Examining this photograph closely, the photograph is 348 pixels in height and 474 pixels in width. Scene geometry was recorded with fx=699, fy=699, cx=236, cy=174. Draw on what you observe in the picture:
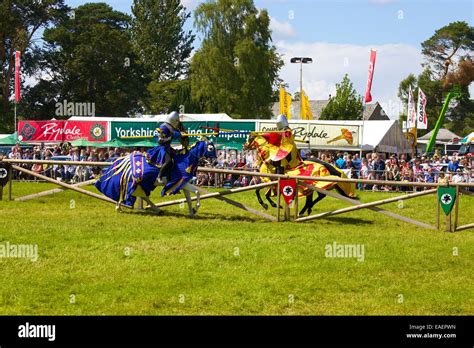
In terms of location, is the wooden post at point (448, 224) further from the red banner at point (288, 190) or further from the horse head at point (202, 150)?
the horse head at point (202, 150)

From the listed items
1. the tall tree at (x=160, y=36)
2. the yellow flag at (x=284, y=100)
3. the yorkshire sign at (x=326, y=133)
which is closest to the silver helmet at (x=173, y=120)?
the yorkshire sign at (x=326, y=133)

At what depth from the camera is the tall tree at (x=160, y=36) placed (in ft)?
276

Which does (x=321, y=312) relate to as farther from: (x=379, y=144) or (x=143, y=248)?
(x=379, y=144)

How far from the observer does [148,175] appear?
51.2 ft

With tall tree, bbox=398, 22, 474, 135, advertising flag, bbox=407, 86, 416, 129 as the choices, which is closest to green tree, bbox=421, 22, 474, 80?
tall tree, bbox=398, 22, 474, 135

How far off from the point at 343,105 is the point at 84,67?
25112 mm

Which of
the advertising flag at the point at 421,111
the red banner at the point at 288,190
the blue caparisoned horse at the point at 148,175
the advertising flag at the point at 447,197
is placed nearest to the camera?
the advertising flag at the point at 447,197

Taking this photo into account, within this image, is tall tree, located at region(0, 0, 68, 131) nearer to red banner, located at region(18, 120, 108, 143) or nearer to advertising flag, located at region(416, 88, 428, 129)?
red banner, located at region(18, 120, 108, 143)

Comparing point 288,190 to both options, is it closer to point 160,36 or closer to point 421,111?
point 421,111

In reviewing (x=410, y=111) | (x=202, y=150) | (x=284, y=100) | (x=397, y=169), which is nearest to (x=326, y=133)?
(x=397, y=169)

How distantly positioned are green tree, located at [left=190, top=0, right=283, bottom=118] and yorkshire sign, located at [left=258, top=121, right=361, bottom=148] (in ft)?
92.4

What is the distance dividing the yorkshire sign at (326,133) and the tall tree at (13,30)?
37.0 m

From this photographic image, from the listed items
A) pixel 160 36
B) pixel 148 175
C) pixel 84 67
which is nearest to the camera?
pixel 148 175

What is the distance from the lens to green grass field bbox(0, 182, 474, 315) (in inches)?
331
